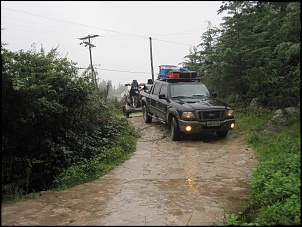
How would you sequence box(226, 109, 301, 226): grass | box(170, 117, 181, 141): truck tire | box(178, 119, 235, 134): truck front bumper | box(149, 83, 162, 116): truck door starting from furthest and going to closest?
box(149, 83, 162, 116): truck door → box(170, 117, 181, 141): truck tire → box(178, 119, 235, 134): truck front bumper → box(226, 109, 301, 226): grass

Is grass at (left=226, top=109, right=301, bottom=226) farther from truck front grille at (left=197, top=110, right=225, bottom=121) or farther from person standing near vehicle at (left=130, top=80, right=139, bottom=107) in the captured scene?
person standing near vehicle at (left=130, top=80, right=139, bottom=107)

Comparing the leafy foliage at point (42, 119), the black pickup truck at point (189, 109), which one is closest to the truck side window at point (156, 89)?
the black pickup truck at point (189, 109)

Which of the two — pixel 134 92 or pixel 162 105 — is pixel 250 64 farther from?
pixel 134 92

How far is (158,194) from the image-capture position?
5504 mm

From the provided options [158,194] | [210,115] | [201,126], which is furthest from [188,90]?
[158,194]

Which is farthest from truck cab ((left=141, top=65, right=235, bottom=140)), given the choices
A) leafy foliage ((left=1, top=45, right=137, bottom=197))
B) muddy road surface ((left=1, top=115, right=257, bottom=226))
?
leafy foliage ((left=1, top=45, right=137, bottom=197))

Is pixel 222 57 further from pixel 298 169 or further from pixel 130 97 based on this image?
pixel 298 169

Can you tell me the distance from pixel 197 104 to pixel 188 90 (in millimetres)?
1261

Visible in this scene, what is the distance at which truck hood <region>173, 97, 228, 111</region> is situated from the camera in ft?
31.0

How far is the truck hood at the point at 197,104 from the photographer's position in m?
9.45

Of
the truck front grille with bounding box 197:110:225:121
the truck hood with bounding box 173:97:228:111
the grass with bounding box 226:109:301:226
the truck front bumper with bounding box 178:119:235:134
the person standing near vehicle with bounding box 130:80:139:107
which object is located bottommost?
the grass with bounding box 226:109:301:226

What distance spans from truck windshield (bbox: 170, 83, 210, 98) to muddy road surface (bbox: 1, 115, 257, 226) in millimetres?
2291

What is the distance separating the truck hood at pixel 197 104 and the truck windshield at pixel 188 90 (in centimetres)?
40

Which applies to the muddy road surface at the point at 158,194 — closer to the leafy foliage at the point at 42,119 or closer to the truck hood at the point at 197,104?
the truck hood at the point at 197,104
